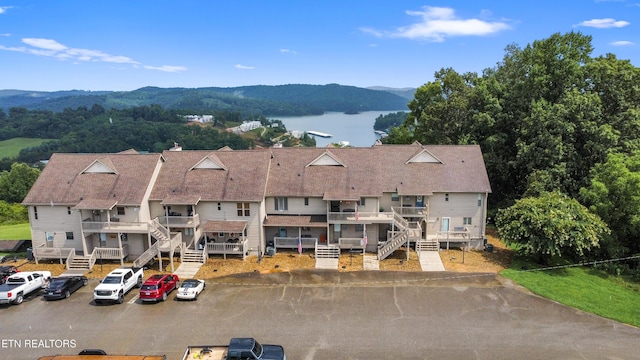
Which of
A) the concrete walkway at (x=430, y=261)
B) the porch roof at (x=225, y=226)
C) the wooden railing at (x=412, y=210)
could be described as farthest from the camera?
the wooden railing at (x=412, y=210)

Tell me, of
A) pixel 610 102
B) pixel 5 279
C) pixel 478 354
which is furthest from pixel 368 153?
pixel 5 279

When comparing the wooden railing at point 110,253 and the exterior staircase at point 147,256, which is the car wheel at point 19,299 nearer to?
the wooden railing at point 110,253

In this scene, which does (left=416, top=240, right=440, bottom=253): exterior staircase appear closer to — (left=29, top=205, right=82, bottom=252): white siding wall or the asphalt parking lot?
the asphalt parking lot

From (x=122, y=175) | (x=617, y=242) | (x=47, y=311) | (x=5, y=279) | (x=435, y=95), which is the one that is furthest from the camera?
(x=435, y=95)

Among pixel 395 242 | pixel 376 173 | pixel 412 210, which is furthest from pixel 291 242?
pixel 412 210

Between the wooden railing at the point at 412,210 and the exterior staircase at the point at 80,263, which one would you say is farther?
the wooden railing at the point at 412,210

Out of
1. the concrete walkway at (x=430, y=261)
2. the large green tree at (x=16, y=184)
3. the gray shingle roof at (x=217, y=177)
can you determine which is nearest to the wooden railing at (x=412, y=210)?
the concrete walkway at (x=430, y=261)

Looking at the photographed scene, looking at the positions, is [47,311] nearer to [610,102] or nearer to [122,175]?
[122,175]

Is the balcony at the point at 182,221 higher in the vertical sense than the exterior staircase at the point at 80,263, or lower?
higher
